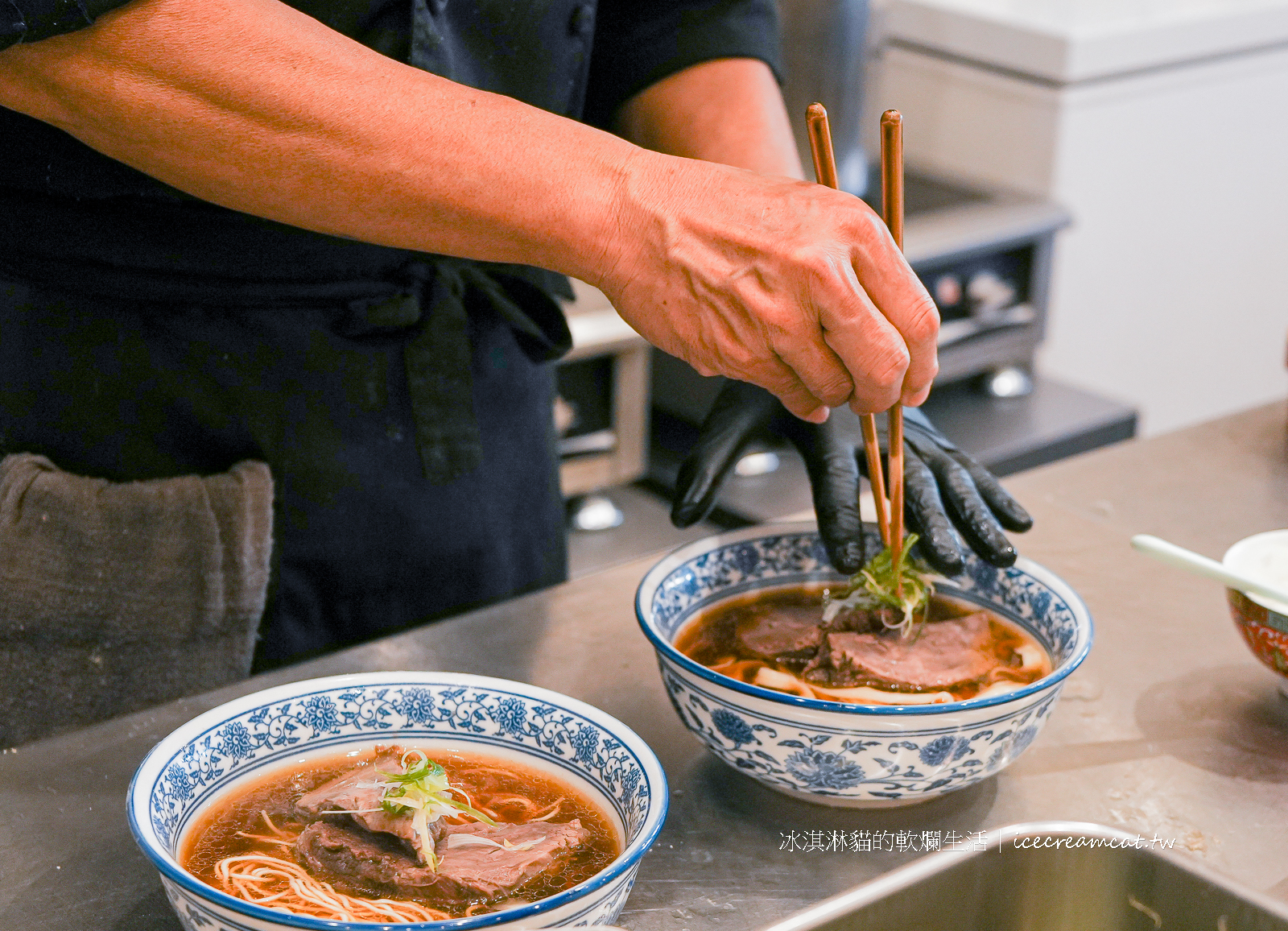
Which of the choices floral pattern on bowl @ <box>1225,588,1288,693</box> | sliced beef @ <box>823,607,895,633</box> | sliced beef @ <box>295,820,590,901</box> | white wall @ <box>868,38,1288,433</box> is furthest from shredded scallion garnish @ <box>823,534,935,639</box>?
white wall @ <box>868,38,1288,433</box>

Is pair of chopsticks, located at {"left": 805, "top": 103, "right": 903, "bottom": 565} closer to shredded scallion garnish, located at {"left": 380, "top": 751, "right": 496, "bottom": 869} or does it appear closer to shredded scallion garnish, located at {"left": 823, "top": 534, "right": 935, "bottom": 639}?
shredded scallion garnish, located at {"left": 823, "top": 534, "right": 935, "bottom": 639}

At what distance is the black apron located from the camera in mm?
1295

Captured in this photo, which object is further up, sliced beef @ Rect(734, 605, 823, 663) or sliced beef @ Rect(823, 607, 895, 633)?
sliced beef @ Rect(823, 607, 895, 633)

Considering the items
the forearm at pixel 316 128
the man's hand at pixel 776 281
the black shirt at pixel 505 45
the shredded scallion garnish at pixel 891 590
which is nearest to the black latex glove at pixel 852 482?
the shredded scallion garnish at pixel 891 590

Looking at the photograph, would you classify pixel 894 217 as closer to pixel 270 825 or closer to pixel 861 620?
pixel 861 620

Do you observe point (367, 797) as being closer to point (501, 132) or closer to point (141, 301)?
point (501, 132)

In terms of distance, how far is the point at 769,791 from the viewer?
1079 mm

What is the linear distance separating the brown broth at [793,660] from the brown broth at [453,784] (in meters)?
0.21

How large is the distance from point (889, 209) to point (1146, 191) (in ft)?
8.04

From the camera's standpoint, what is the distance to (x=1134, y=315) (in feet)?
11.2

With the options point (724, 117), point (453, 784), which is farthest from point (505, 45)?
point (453, 784)

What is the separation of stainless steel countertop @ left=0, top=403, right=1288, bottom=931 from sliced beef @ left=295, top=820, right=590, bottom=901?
107 millimetres

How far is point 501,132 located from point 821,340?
28cm

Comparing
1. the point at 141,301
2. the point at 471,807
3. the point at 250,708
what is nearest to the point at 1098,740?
the point at 471,807
